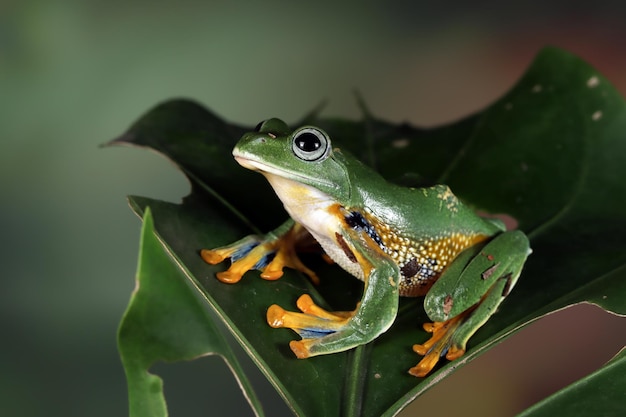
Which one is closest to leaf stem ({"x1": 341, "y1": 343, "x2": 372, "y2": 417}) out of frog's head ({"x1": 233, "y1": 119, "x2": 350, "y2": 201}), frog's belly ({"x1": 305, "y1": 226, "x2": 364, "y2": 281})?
frog's belly ({"x1": 305, "y1": 226, "x2": 364, "y2": 281})

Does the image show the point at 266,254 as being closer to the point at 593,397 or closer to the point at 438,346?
the point at 438,346

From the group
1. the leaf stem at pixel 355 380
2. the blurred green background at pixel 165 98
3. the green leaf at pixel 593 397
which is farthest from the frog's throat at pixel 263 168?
the blurred green background at pixel 165 98

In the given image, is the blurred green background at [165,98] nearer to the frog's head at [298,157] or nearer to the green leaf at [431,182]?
the green leaf at [431,182]

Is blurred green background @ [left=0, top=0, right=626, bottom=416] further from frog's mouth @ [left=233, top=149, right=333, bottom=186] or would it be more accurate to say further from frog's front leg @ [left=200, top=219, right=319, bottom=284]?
frog's mouth @ [left=233, top=149, right=333, bottom=186]

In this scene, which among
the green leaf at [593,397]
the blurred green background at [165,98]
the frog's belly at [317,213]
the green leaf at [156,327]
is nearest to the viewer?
the green leaf at [156,327]

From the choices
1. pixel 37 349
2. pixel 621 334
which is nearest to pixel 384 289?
pixel 37 349

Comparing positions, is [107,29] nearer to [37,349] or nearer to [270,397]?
[37,349]

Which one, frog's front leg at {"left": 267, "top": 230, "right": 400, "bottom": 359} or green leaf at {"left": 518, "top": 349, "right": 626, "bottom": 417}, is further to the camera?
frog's front leg at {"left": 267, "top": 230, "right": 400, "bottom": 359}
